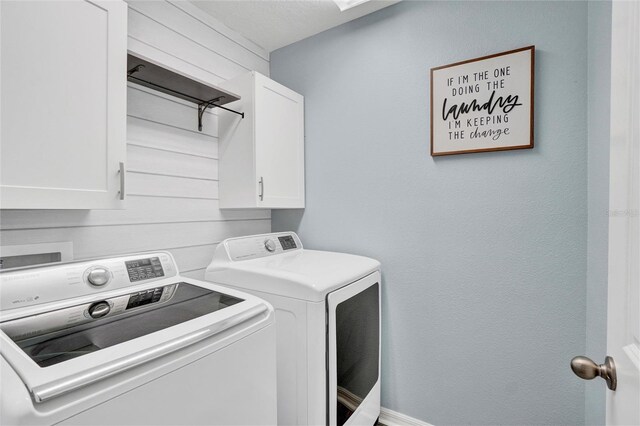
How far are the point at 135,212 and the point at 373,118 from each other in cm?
150

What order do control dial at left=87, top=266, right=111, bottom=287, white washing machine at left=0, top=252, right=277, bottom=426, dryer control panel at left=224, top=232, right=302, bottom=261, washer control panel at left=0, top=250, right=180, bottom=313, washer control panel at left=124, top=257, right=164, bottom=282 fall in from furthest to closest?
dryer control panel at left=224, top=232, right=302, bottom=261 → washer control panel at left=124, top=257, right=164, bottom=282 → control dial at left=87, top=266, right=111, bottom=287 → washer control panel at left=0, top=250, right=180, bottom=313 → white washing machine at left=0, top=252, right=277, bottom=426

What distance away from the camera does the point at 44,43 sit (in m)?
1.00

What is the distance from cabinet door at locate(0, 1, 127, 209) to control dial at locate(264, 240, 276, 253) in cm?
94

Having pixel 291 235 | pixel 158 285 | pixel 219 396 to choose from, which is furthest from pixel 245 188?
pixel 219 396

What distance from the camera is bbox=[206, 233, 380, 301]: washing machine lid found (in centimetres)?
138

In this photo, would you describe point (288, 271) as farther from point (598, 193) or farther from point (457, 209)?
point (598, 193)

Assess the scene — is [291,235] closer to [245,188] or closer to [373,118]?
[245,188]

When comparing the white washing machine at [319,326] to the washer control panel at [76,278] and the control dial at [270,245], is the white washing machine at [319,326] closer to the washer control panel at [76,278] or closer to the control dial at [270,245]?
the control dial at [270,245]

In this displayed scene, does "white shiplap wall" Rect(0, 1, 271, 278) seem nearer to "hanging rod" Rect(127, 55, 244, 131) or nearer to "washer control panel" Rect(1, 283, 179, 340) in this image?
"hanging rod" Rect(127, 55, 244, 131)

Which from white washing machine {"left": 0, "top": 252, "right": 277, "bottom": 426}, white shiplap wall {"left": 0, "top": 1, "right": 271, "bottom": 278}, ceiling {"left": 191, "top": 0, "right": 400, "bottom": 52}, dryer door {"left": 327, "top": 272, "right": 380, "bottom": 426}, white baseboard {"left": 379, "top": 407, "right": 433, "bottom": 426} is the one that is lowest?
white baseboard {"left": 379, "top": 407, "right": 433, "bottom": 426}

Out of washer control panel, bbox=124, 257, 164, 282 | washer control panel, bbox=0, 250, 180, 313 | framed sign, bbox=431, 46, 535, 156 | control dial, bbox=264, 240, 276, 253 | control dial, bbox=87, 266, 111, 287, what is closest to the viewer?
washer control panel, bbox=0, 250, 180, 313

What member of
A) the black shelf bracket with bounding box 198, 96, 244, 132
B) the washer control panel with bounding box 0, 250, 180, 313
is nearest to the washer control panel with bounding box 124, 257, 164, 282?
the washer control panel with bounding box 0, 250, 180, 313

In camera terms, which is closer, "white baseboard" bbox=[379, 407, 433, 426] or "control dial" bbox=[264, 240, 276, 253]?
"white baseboard" bbox=[379, 407, 433, 426]

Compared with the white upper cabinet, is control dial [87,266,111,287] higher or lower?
lower
